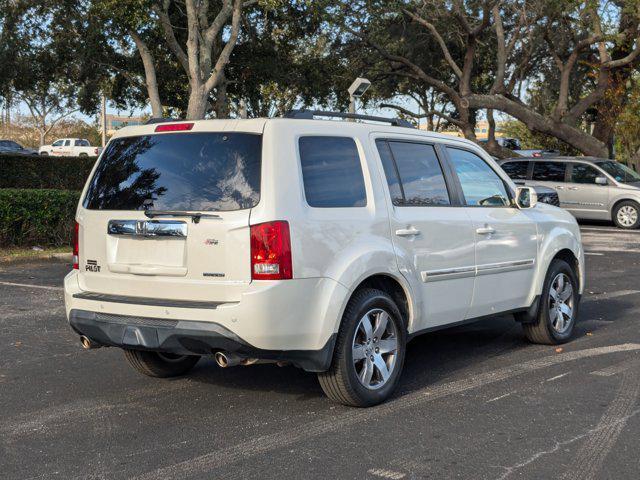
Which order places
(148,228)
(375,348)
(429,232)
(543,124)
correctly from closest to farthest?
1. (148,228)
2. (375,348)
3. (429,232)
4. (543,124)

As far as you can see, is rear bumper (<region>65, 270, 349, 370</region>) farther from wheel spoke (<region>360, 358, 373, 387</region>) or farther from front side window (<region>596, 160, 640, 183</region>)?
front side window (<region>596, 160, 640, 183</region>)

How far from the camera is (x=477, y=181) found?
672 centimetres

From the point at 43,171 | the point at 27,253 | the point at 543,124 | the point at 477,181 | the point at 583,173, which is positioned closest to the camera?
the point at 477,181

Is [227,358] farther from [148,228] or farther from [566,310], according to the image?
[566,310]

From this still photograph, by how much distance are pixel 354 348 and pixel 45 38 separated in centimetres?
2362

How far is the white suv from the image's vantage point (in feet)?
16.1

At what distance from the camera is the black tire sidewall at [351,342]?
5180 mm

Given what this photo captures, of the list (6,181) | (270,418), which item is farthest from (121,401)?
(6,181)

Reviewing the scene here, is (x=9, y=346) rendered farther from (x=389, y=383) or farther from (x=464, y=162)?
(x=464, y=162)

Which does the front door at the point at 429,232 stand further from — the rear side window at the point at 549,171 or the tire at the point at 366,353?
the rear side window at the point at 549,171

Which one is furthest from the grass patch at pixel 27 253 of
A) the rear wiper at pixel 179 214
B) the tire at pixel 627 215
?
the tire at pixel 627 215

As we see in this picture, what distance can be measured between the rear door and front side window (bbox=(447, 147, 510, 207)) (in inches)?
80.3

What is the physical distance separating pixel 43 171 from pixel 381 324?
47.6 feet

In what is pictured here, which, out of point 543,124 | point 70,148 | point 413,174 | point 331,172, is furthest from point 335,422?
point 70,148
